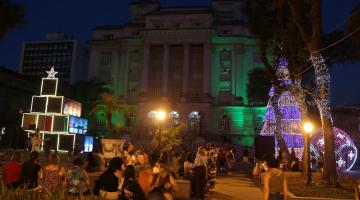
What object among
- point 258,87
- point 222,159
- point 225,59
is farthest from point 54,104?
point 225,59

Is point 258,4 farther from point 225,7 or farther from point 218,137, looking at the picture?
point 225,7

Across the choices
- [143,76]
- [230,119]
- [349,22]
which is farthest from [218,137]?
[349,22]

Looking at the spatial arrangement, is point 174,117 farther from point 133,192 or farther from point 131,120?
point 133,192

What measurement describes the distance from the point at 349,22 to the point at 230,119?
40.4m

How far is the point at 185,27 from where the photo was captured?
6041cm

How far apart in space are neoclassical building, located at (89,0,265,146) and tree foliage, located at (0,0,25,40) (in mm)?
38144

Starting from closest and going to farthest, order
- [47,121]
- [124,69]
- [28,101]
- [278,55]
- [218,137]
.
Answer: [278,55] → [47,121] → [28,101] → [218,137] → [124,69]

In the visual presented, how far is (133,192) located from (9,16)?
47.8 feet

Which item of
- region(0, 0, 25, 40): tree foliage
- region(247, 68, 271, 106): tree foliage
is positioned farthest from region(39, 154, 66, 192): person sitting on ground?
region(247, 68, 271, 106): tree foliage

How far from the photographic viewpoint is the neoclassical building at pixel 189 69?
5781 cm

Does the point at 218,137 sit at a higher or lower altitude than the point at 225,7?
lower

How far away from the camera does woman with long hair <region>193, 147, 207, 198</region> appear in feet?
44.9

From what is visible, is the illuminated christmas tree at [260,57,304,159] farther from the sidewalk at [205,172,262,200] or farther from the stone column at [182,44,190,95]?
the stone column at [182,44,190,95]

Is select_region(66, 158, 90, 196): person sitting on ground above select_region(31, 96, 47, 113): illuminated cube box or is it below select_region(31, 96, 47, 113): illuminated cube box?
below
